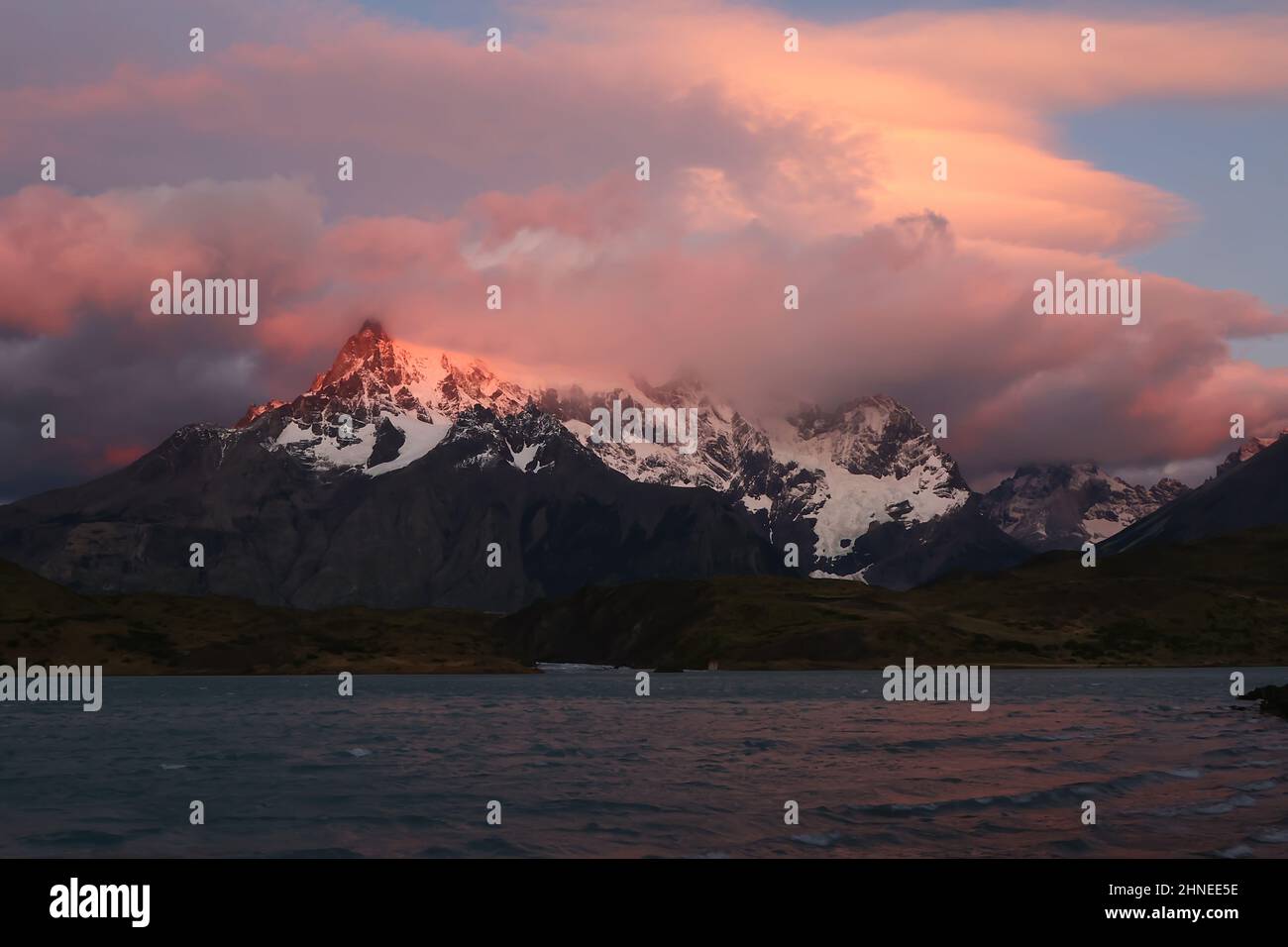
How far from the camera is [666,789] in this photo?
3187 inches

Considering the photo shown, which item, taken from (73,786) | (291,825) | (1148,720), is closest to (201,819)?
(291,825)

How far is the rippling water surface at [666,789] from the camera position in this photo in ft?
199

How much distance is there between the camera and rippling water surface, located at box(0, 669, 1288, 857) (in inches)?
2389
